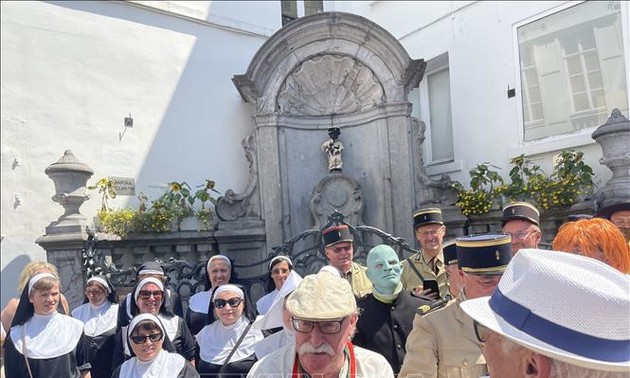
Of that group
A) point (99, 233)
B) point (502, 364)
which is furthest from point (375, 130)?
point (502, 364)

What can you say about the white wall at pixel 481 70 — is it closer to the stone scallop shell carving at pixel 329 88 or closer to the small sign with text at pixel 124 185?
the stone scallop shell carving at pixel 329 88

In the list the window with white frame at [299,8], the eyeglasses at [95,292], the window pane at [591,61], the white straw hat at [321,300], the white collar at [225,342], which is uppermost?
the window with white frame at [299,8]

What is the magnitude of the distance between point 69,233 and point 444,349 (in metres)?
6.09

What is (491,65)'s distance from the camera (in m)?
10.3

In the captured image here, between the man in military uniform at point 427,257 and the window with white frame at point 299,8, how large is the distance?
9056mm

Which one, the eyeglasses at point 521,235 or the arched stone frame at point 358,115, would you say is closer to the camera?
the eyeglasses at point 521,235

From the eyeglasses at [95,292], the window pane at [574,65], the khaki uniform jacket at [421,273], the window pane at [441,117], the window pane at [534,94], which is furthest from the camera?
the window pane at [441,117]

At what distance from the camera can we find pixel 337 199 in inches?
386

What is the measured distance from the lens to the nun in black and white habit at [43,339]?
173 inches

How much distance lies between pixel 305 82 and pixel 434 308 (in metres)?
7.90

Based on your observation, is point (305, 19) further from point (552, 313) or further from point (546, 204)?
point (552, 313)

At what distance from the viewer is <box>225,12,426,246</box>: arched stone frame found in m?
9.53

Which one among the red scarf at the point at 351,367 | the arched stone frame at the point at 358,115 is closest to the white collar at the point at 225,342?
the red scarf at the point at 351,367

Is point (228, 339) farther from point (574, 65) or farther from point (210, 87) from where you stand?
point (574, 65)
